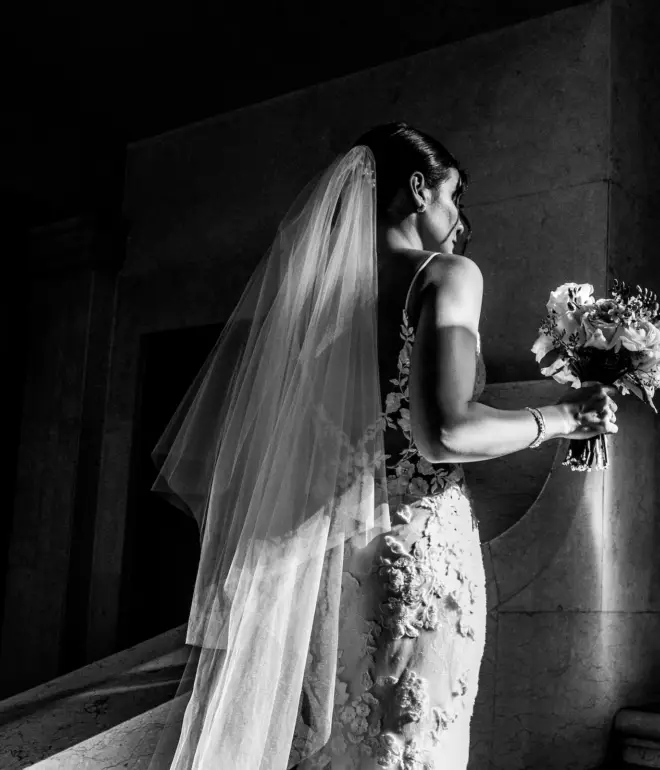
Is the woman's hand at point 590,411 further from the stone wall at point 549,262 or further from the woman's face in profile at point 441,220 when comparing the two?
the stone wall at point 549,262

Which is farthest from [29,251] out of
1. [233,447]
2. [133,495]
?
[233,447]

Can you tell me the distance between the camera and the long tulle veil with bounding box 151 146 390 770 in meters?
2.03

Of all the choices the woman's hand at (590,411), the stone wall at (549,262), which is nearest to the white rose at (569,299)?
the woman's hand at (590,411)

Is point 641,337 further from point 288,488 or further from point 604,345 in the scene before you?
point 288,488

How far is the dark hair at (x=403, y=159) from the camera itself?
7.45ft

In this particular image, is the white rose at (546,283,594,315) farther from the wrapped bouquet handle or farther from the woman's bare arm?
the woman's bare arm

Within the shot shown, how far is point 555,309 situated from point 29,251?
5.11 metres

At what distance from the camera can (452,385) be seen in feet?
6.39

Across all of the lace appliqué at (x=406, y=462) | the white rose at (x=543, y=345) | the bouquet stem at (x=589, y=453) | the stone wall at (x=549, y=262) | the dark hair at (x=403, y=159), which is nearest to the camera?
the lace appliqué at (x=406, y=462)

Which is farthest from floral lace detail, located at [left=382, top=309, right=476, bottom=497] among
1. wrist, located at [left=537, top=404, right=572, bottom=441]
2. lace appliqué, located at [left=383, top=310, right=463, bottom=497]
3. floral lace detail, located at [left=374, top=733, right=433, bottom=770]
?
floral lace detail, located at [left=374, top=733, right=433, bottom=770]

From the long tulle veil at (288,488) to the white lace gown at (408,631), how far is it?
45 millimetres

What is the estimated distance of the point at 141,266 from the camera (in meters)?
6.14

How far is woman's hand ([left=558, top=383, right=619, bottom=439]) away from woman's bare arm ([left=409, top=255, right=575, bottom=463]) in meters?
0.22

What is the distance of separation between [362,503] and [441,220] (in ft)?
2.30
